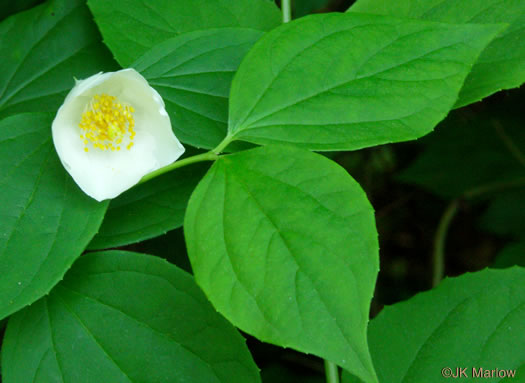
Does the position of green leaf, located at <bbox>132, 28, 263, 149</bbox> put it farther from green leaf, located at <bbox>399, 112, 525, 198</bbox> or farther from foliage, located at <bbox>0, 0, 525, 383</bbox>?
green leaf, located at <bbox>399, 112, 525, 198</bbox>

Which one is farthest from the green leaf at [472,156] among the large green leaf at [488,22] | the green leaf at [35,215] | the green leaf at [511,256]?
the green leaf at [35,215]

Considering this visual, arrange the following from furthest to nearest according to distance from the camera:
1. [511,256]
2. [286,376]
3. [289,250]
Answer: [286,376]
[511,256]
[289,250]

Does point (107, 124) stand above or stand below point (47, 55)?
below

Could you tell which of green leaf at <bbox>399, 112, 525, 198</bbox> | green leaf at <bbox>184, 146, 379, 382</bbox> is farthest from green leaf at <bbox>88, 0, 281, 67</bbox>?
green leaf at <bbox>399, 112, 525, 198</bbox>

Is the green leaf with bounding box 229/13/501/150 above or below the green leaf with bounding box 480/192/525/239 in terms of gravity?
above

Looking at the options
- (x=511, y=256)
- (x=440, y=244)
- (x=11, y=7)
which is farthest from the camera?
(x=440, y=244)

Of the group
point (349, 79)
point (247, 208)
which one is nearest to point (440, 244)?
point (349, 79)

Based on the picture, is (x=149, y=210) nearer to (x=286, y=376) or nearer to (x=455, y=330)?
(x=455, y=330)
